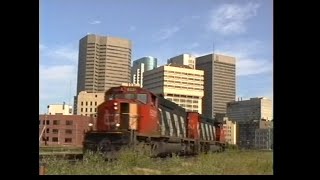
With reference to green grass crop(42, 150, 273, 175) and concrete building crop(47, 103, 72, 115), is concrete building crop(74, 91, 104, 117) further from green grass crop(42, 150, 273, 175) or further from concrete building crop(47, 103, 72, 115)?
green grass crop(42, 150, 273, 175)

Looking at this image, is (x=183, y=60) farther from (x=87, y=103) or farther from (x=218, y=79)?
(x=87, y=103)

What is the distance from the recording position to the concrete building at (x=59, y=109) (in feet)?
34.9

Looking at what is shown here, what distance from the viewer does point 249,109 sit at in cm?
1495

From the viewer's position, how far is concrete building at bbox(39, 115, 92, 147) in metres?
11.9

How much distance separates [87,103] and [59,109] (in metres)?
2.12

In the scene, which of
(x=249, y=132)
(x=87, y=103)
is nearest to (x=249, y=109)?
(x=249, y=132)

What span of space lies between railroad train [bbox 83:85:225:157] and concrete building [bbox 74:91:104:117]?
0.98 ft

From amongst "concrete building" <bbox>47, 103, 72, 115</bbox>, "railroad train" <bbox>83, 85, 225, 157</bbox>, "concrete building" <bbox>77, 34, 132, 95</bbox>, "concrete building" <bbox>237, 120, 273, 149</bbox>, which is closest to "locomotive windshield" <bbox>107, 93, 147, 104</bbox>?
"railroad train" <bbox>83, 85, 225, 157</bbox>

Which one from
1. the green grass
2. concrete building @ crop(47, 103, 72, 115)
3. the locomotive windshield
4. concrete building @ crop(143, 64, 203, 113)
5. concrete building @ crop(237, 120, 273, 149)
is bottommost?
the green grass
